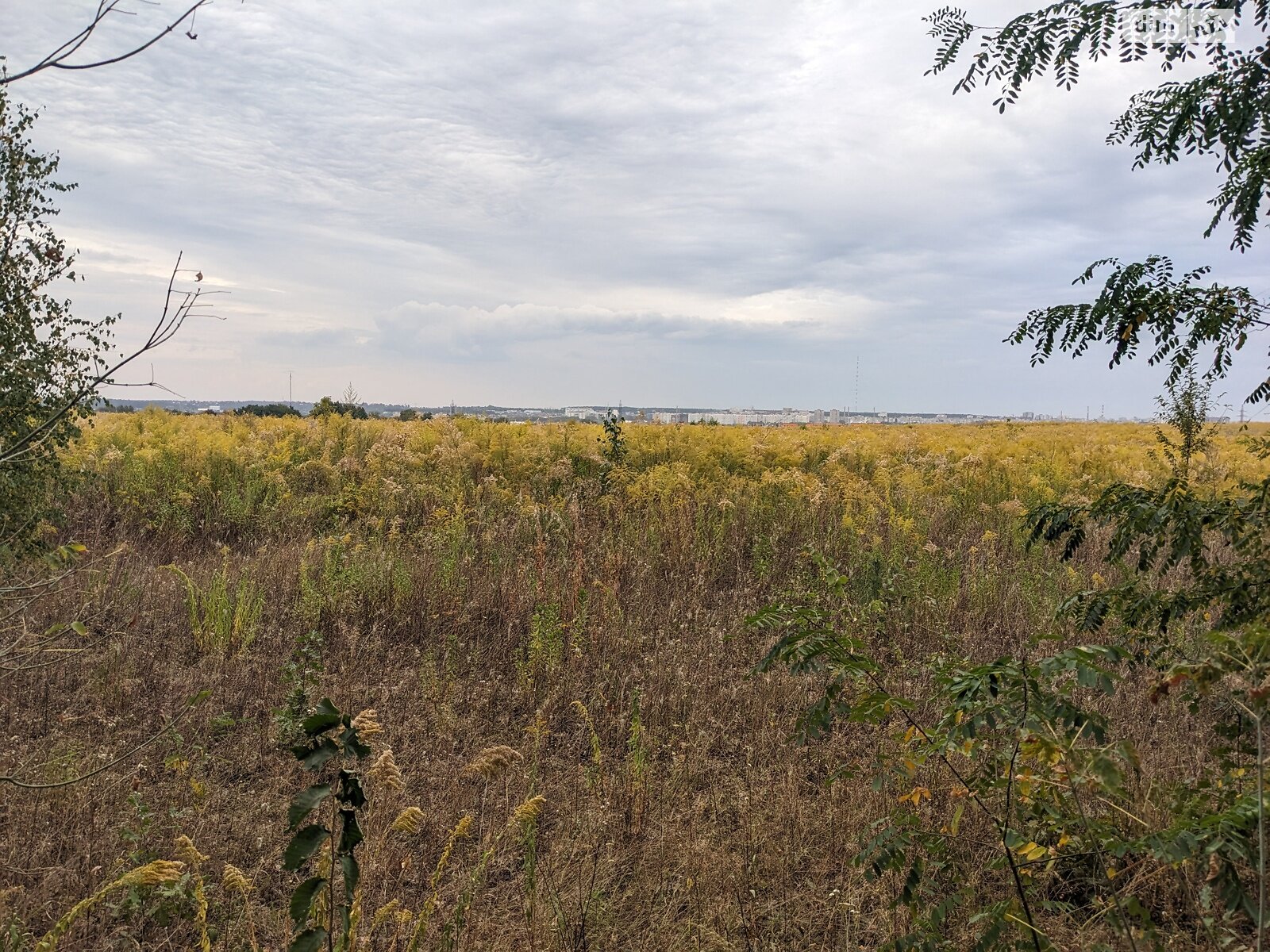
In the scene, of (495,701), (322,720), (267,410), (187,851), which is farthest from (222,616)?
(267,410)

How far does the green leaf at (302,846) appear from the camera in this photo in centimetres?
152

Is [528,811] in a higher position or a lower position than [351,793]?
lower

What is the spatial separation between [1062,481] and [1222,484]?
1856 mm

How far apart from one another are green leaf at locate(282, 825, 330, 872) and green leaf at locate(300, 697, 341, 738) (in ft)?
0.63

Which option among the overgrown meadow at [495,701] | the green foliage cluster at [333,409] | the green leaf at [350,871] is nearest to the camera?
the green leaf at [350,871]

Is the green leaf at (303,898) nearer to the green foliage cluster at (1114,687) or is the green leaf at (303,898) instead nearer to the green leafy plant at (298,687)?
the green leafy plant at (298,687)

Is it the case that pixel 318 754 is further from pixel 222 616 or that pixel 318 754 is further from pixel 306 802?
pixel 222 616

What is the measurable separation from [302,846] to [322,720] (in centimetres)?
27

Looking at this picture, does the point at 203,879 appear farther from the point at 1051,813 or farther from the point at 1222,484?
the point at 1222,484

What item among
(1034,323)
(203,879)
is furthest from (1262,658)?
(203,879)

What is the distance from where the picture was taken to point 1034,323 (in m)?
2.49

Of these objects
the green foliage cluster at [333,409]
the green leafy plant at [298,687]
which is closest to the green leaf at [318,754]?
the green leafy plant at [298,687]

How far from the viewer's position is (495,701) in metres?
4.43

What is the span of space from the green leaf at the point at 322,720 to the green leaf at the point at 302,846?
0.63 feet
